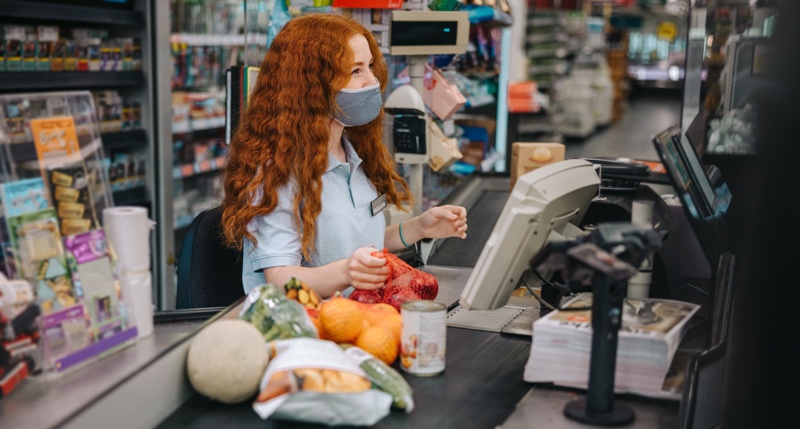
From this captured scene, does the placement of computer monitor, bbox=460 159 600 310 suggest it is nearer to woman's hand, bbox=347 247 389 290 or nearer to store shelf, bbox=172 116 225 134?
woman's hand, bbox=347 247 389 290

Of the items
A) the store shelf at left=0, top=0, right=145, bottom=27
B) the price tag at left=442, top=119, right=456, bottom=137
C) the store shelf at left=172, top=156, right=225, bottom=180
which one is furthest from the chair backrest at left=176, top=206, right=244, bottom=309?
the store shelf at left=172, top=156, right=225, bottom=180

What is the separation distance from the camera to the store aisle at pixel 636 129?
43.2 feet

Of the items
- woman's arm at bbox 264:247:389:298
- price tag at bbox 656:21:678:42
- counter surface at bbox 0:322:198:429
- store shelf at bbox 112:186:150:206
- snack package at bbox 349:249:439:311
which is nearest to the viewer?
counter surface at bbox 0:322:198:429

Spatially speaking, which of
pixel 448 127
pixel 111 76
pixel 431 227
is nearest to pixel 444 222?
pixel 431 227

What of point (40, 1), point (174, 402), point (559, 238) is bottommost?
point (174, 402)

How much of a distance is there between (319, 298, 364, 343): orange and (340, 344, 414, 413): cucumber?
14 cm

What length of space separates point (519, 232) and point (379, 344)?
1.21 feet

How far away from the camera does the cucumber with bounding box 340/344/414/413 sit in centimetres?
155

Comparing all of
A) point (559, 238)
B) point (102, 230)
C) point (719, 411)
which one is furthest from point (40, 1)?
point (719, 411)

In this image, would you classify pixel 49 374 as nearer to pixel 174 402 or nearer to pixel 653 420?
pixel 174 402

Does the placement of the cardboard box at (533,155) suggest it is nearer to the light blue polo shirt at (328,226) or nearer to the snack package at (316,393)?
the light blue polo shirt at (328,226)

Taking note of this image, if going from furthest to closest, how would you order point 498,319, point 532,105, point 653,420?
point 532,105
point 498,319
point 653,420

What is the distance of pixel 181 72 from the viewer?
5.24 metres

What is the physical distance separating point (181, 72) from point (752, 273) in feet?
14.8
